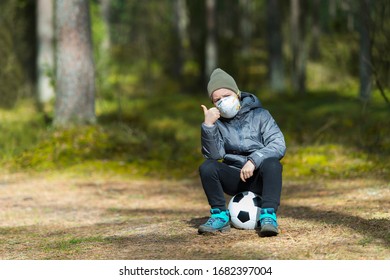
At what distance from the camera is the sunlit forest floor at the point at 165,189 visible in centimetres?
629

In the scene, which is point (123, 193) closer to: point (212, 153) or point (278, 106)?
point (212, 153)

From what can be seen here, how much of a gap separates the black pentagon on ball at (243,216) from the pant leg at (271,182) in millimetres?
293

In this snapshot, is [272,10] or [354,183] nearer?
[354,183]

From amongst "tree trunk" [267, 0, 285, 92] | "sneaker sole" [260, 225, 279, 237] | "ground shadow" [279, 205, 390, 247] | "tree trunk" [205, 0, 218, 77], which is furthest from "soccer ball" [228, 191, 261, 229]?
"tree trunk" [267, 0, 285, 92]

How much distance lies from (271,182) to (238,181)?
43 cm

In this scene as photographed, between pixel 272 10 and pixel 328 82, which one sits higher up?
pixel 272 10

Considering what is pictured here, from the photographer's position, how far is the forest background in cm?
688

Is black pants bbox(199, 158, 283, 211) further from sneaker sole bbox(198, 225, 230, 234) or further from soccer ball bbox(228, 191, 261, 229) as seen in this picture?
sneaker sole bbox(198, 225, 230, 234)

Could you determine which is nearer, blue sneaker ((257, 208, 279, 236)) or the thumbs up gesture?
blue sneaker ((257, 208, 279, 236))

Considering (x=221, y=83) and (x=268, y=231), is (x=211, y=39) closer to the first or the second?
(x=221, y=83)

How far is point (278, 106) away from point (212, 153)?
14722 mm

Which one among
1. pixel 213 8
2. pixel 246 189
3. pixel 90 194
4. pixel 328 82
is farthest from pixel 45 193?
pixel 328 82

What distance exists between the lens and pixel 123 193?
11578 mm
